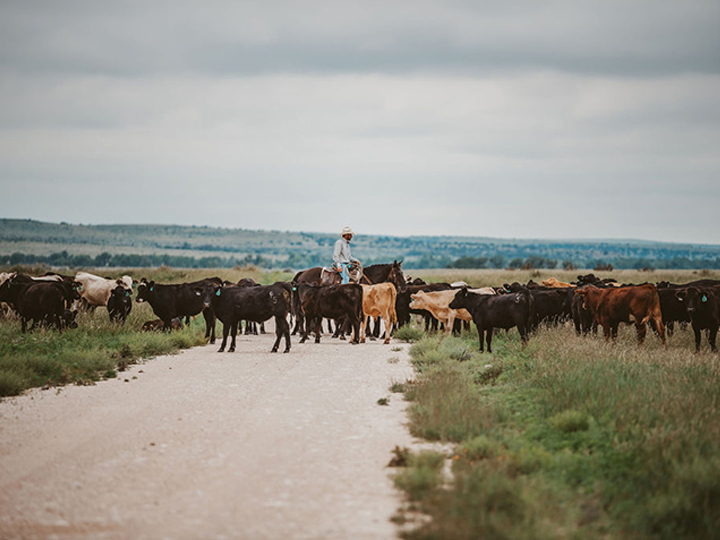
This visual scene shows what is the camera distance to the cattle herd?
17109mm

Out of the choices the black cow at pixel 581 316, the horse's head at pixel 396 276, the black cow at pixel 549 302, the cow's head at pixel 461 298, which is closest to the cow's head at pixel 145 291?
the horse's head at pixel 396 276

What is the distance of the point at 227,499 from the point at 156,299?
571 inches

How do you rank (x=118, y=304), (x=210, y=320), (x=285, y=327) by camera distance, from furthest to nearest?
(x=118, y=304), (x=210, y=320), (x=285, y=327)

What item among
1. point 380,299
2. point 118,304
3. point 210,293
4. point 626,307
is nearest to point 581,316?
point 626,307

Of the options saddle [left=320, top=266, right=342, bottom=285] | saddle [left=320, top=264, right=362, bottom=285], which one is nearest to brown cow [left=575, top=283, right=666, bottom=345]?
saddle [left=320, top=264, right=362, bottom=285]

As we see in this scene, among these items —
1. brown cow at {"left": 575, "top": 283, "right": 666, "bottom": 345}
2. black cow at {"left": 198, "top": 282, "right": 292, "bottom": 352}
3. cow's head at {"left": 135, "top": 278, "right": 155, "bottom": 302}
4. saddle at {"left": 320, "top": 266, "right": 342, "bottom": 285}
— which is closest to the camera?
brown cow at {"left": 575, "top": 283, "right": 666, "bottom": 345}

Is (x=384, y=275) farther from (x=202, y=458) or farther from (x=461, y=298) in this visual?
(x=202, y=458)

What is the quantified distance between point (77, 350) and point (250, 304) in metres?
4.30

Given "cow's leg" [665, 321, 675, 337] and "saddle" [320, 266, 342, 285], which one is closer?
"cow's leg" [665, 321, 675, 337]

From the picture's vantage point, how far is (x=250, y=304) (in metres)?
18.4

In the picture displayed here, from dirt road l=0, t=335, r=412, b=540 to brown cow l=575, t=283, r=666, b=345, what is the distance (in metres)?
6.36

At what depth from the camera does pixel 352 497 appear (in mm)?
6980

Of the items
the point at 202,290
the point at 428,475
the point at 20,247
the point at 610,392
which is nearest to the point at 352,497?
the point at 428,475

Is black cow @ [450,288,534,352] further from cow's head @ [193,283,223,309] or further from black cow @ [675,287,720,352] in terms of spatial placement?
cow's head @ [193,283,223,309]
